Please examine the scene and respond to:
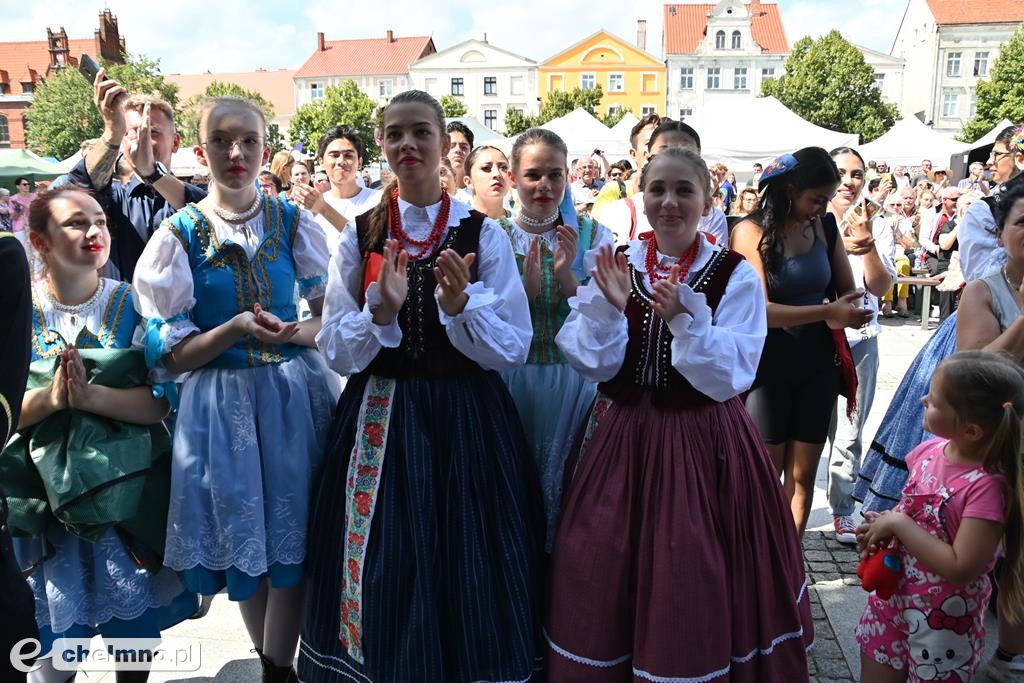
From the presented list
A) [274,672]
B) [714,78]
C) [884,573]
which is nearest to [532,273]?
[884,573]

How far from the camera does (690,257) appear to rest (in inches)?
94.1

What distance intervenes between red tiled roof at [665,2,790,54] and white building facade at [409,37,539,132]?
1011 cm

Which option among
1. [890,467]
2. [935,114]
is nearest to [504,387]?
[890,467]

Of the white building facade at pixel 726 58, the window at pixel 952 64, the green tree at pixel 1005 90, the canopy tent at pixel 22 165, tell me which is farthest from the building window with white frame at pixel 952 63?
the canopy tent at pixel 22 165

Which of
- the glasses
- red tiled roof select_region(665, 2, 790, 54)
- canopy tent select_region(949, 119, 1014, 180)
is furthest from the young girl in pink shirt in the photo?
red tiled roof select_region(665, 2, 790, 54)

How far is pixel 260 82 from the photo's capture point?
70.1 m

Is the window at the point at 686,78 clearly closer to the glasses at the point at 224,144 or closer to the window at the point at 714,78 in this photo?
the window at the point at 714,78

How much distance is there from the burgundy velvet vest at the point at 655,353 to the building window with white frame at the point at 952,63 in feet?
160

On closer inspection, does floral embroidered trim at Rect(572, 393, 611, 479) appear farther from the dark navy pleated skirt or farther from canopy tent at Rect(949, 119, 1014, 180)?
canopy tent at Rect(949, 119, 1014, 180)

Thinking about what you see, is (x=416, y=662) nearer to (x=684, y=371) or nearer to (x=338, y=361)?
(x=338, y=361)

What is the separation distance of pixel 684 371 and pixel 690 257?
0.43m

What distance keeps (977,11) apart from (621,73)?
21106mm

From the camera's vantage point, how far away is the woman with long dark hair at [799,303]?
114 inches

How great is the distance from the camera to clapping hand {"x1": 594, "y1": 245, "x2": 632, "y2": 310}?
219 cm
